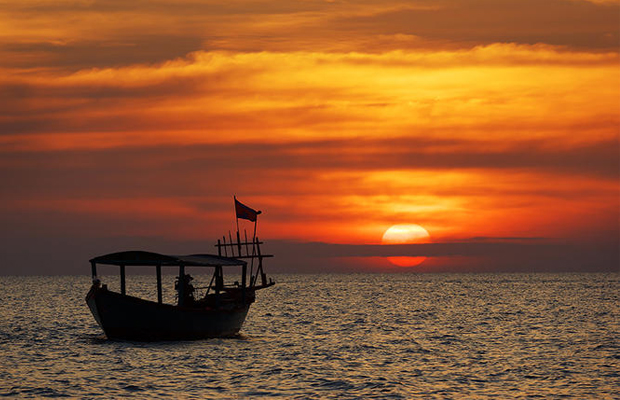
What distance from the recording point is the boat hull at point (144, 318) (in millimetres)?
43000

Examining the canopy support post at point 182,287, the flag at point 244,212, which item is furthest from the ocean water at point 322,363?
the flag at point 244,212

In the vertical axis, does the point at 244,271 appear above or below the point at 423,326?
above

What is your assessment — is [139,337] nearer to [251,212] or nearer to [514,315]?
[251,212]

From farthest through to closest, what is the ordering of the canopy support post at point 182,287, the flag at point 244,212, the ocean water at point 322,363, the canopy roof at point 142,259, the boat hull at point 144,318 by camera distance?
1. the flag at point 244,212
2. the canopy support post at point 182,287
3. the boat hull at point 144,318
4. the canopy roof at point 142,259
5. the ocean water at point 322,363

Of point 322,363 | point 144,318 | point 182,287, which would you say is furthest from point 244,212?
point 322,363

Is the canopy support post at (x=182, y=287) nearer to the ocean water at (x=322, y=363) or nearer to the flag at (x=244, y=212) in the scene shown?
the ocean water at (x=322, y=363)

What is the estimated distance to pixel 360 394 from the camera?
31.5 m

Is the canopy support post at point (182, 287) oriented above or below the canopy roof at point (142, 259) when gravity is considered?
below

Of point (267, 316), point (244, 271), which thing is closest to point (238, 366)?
point (244, 271)

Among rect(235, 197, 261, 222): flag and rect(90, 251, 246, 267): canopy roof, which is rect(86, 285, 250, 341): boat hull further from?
rect(235, 197, 261, 222): flag

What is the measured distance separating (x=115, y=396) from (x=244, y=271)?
20.2 metres

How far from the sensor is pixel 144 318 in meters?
43.3

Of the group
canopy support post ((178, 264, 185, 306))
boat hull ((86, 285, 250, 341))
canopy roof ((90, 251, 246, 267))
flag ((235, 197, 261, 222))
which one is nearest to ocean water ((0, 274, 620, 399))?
boat hull ((86, 285, 250, 341))

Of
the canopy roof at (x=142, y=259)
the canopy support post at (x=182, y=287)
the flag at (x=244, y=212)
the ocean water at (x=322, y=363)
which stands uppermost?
the flag at (x=244, y=212)
